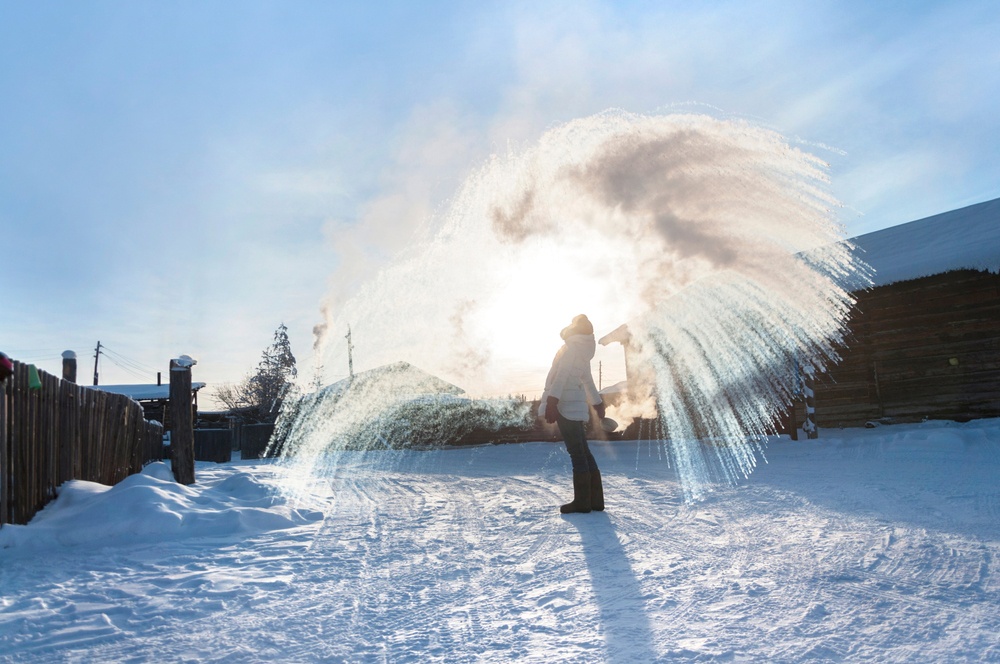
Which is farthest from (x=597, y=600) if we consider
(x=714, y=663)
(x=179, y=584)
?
(x=179, y=584)

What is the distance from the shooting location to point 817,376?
51.1 feet

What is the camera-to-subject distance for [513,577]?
360 centimetres

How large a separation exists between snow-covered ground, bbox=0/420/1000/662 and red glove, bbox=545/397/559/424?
33.8 inches

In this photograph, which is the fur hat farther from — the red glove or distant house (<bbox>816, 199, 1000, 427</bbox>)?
distant house (<bbox>816, 199, 1000, 427</bbox>)

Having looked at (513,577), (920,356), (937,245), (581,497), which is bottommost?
(513,577)

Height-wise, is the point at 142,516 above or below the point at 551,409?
below

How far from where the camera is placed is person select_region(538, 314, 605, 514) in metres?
5.72

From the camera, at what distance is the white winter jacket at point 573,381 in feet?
19.3

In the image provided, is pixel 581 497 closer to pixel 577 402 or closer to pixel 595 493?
pixel 595 493

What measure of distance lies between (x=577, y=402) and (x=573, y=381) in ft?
0.64

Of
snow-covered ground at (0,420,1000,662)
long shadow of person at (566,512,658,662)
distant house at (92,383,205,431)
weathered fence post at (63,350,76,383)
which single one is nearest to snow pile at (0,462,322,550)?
snow-covered ground at (0,420,1000,662)

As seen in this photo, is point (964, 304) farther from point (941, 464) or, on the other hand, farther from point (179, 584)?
point (179, 584)

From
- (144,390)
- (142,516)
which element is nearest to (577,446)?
(142,516)

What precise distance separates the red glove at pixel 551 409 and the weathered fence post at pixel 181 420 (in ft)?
16.9
